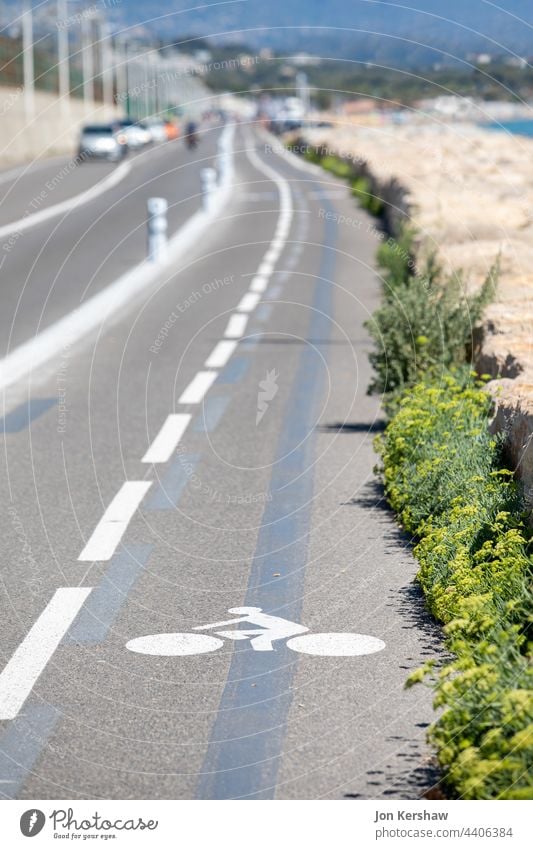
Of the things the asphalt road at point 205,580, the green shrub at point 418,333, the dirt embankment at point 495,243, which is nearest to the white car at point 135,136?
the dirt embankment at point 495,243

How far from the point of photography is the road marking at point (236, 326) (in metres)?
16.0

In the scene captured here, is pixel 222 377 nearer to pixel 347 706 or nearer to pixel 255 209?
pixel 347 706

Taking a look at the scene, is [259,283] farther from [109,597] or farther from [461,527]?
[109,597]

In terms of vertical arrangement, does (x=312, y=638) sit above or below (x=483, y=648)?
below

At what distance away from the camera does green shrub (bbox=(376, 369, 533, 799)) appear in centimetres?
436

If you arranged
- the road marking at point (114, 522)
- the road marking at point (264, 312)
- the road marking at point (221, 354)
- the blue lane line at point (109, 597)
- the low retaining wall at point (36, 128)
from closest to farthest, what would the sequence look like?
the blue lane line at point (109, 597) < the road marking at point (114, 522) < the road marking at point (221, 354) < the road marking at point (264, 312) < the low retaining wall at point (36, 128)

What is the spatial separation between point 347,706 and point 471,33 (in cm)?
477

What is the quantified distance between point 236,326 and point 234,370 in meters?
3.16

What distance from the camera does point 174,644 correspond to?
6070 millimetres

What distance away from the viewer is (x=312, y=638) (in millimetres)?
6168

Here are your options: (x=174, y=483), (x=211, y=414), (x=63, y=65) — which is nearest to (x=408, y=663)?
(x=174, y=483)

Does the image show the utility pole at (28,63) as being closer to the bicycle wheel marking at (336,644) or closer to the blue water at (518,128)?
the blue water at (518,128)

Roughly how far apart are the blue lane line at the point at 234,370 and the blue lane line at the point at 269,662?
144cm
